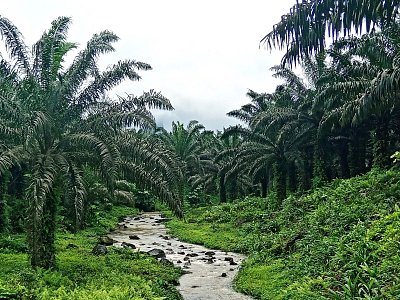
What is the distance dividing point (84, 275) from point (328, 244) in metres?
6.93

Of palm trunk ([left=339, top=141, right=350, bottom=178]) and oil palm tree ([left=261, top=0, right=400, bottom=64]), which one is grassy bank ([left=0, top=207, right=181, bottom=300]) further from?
palm trunk ([left=339, top=141, right=350, bottom=178])

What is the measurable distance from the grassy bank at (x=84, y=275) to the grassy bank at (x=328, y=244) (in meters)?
2.77

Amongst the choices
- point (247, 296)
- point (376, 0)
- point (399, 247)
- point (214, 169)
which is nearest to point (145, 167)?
point (247, 296)

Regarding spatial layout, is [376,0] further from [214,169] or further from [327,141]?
[214,169]

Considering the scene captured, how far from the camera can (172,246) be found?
2242cm

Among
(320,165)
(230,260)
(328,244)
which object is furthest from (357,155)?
(328,244)

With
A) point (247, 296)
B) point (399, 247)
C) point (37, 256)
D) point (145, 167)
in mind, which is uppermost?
point (145, 167)

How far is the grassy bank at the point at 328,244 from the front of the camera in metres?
8.72

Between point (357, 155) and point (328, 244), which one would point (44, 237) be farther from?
point (357, 155)

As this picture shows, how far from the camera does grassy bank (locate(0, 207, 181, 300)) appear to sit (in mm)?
8945

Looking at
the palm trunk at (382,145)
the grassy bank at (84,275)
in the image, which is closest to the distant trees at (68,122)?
the grassy bank at (84,275)

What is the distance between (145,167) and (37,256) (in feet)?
12.7

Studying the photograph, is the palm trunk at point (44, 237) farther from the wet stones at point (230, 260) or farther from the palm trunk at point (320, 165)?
the palm trunk at point (320, 165)

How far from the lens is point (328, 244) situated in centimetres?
1223
